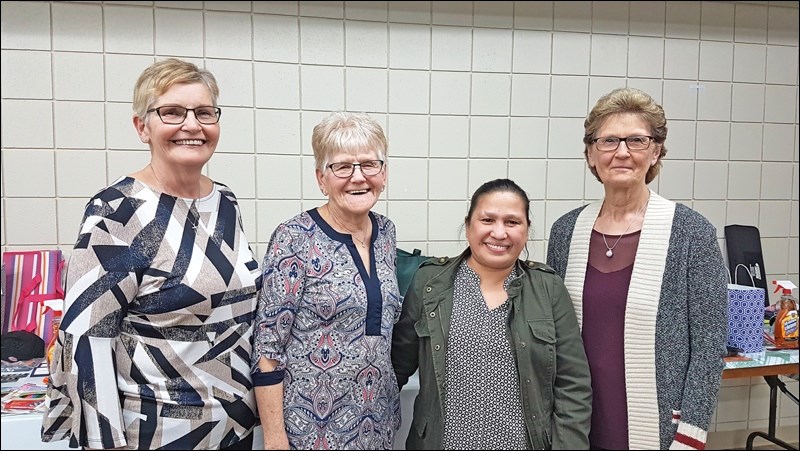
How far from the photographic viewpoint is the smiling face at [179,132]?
4.21 ft

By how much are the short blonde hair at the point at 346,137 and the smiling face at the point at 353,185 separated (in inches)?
0.5

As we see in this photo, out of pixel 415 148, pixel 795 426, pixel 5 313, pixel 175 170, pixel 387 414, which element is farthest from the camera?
pixel 795 426

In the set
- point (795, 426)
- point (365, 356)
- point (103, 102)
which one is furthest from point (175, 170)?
point (795, 426)

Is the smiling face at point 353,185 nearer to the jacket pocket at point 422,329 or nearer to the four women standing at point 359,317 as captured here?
the four women standing at point 359,317

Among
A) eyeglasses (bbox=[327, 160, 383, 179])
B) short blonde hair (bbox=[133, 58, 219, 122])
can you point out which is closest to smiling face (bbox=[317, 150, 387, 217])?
eyeglasses (bbox=[327, 160, 383, 179])

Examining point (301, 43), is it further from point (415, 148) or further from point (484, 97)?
point (484, 97)

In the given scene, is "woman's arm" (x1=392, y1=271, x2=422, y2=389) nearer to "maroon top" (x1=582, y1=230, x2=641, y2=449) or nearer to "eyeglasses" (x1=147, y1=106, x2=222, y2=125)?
"maroon top" (x1=582, y1=230, x2=641, y2=449)

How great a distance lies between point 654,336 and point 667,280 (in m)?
0.15

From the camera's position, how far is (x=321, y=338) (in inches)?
53.0

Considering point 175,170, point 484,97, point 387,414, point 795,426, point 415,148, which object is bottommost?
point 795,426

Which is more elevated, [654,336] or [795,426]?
[654,336]

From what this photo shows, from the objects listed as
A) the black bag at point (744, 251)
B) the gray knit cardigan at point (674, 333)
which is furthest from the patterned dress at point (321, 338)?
the black bag at point (744, 251)

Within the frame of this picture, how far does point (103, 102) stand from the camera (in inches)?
83.8

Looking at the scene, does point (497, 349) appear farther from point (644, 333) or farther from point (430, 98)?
point (430, 98)
